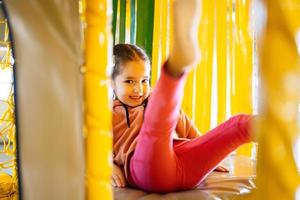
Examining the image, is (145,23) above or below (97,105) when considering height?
above

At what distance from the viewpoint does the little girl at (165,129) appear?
1.54ft

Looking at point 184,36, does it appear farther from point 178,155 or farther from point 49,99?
point 178,155

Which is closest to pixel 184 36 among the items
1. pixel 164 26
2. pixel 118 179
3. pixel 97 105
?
pixel 97 105

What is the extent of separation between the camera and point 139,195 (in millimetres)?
798

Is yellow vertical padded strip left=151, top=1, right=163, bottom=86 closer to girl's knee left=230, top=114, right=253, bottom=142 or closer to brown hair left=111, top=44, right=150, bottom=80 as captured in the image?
brown hair left=111, top=44, right=150, bottom=80

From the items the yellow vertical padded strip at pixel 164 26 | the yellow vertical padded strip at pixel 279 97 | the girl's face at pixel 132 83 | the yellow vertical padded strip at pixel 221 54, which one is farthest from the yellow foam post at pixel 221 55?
the yellow vertical padded strip at pixel 279 97

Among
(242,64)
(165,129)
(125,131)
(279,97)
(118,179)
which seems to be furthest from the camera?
(242,64)

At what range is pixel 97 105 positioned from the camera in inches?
19.1

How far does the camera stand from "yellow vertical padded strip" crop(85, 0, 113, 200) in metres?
0.48

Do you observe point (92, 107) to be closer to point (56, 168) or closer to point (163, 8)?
point (56, 168)

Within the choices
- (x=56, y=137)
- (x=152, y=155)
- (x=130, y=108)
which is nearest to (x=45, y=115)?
(x=56, y=137)

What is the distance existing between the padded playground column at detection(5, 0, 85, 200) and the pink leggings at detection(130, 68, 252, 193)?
161mm

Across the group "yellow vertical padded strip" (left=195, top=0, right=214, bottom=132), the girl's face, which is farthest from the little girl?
"yellow vertical padded strip" (left=195, top=0, right=214, bottom=132)

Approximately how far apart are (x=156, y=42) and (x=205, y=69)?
0.22 m
